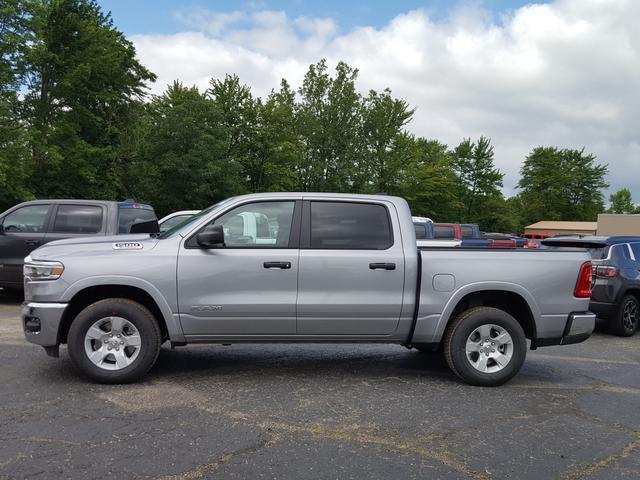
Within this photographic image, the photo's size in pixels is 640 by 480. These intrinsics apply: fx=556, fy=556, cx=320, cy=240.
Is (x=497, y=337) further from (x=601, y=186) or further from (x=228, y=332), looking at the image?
(x=601, y=186)

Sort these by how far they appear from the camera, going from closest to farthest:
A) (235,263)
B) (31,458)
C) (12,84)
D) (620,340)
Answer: (31,458) → (235,263) → (620,340) → (12,84)

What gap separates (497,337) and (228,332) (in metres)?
2.64

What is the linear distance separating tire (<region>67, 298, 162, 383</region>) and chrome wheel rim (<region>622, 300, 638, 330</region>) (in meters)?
7.30

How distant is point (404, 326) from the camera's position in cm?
541

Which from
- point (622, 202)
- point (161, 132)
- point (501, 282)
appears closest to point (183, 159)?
point (161, 132)

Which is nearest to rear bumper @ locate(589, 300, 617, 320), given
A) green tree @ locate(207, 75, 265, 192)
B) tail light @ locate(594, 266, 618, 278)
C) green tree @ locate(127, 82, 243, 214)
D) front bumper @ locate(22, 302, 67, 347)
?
tail light @ locate(594, 266, 618, 278)

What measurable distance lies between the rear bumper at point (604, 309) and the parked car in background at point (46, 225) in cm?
732

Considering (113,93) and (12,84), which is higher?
(113,93)

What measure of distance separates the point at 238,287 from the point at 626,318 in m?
6.75

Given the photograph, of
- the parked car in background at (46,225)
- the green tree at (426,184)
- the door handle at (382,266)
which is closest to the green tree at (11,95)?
the parked car in background at (46,225)

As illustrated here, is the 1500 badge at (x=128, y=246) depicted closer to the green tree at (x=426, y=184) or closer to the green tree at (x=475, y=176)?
the green tree at (x=426, y=184)

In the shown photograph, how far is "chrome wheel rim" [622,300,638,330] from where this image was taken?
8803mm

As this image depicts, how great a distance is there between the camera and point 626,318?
8828mm

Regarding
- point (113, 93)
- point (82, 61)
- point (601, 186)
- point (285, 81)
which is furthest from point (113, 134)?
point (601, 186)
